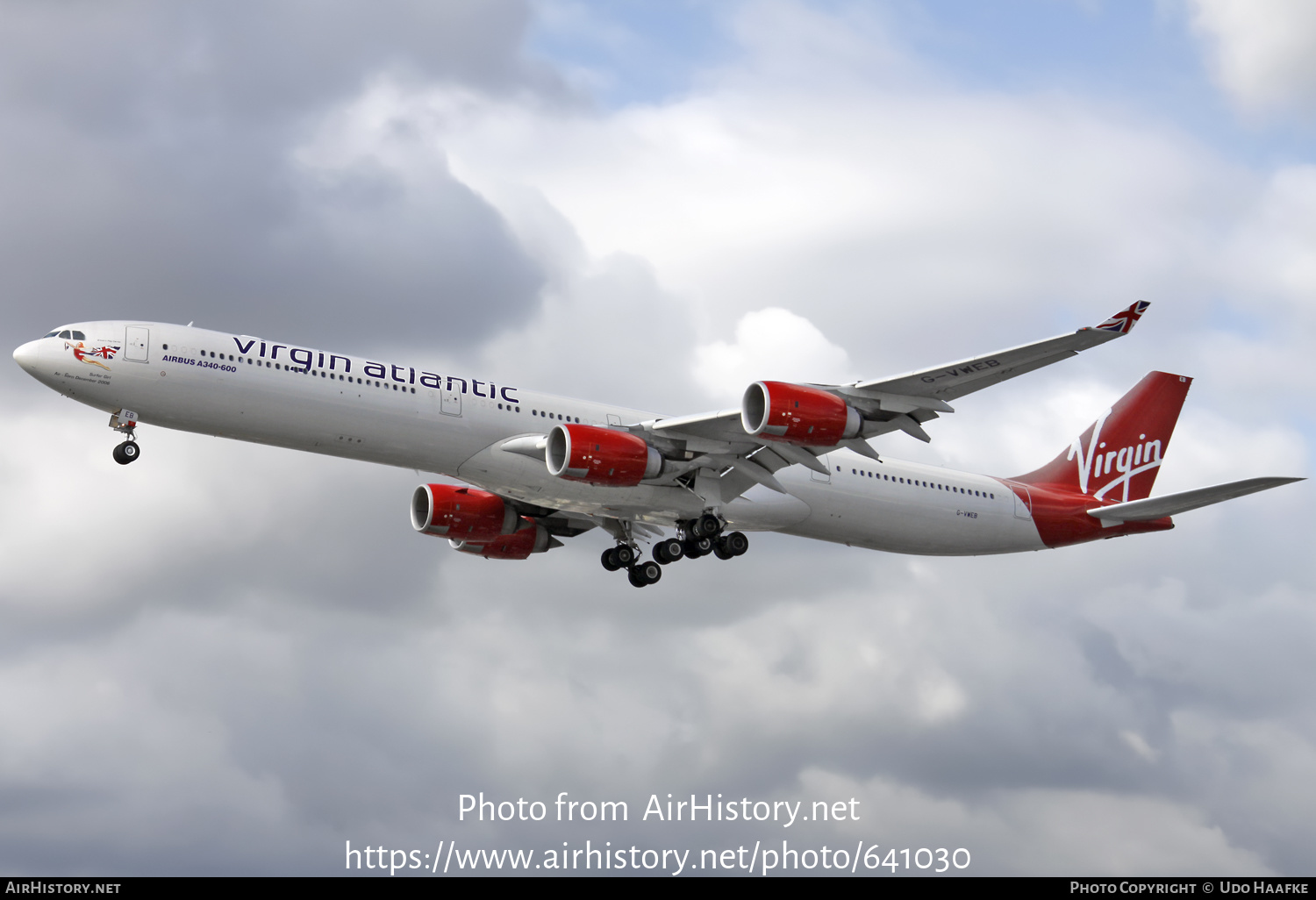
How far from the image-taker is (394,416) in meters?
44.4

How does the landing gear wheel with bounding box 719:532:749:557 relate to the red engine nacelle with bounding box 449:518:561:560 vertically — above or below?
below

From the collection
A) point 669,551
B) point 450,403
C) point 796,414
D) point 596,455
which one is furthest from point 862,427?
point 450,403

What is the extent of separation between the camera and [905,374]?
42969mm

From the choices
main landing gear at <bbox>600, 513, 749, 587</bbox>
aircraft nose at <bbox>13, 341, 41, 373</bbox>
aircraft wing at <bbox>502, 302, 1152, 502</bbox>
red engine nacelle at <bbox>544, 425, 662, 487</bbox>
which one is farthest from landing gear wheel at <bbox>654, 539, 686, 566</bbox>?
aircraft nose at <bbox>13, 341, 41, 373</bbox>

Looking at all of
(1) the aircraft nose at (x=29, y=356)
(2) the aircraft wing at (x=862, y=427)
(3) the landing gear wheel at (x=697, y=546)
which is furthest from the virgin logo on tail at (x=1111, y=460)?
(1) the aircraft nose at (x=29, y=356)

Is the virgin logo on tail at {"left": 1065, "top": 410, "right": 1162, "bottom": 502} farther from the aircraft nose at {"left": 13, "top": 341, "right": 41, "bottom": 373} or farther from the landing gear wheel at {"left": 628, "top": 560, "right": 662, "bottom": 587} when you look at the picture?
the aircraft nose at {"left": 13, "top": 341, "right": 41, "bottom": 373}

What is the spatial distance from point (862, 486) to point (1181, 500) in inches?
442

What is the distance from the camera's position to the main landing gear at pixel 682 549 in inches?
1950

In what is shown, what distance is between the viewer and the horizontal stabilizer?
45.2m

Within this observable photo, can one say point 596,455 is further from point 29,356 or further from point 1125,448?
point 1125,448

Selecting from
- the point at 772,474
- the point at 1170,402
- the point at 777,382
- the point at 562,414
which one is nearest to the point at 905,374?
the point at 777,382

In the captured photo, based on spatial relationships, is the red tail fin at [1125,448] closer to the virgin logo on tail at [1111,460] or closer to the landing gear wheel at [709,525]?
the virgin logo on tail at [1111,460]

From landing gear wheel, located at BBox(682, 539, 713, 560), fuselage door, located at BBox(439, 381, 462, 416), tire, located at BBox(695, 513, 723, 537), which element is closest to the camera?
fuselage door, located at BBox(439, 381, 462, 416)

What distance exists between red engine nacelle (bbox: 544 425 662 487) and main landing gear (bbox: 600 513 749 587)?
450 cm
